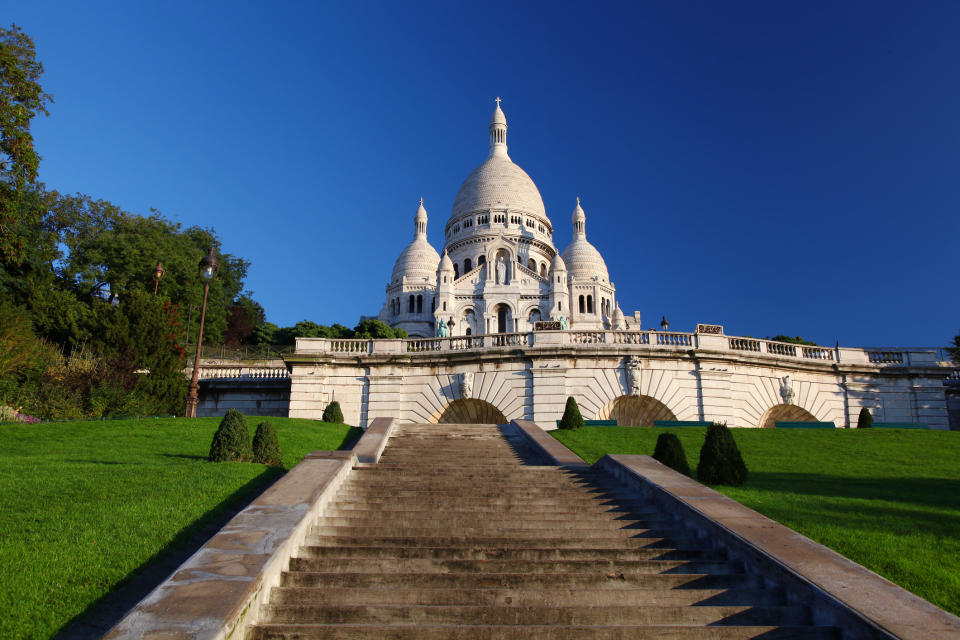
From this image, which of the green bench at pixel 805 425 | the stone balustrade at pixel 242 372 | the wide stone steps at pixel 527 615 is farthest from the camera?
the stone balustrade at pixel 242 372

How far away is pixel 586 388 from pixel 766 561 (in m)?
17.4

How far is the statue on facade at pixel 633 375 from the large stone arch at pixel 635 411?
0.46m

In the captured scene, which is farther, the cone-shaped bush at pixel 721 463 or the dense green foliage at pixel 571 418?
the dense green foliage at pixel 571 418

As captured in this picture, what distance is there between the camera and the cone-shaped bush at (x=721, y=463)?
42.1 feet

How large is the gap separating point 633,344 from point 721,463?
40.2ft

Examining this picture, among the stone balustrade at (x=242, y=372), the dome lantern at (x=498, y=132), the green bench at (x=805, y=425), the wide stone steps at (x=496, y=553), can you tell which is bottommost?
the wide stone steps at (x=496, y=553)

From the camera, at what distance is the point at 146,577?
7.27 metres

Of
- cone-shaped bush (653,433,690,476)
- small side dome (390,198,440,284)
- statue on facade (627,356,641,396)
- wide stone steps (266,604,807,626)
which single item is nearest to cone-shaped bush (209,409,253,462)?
wide stone steps (266,604,807,626)

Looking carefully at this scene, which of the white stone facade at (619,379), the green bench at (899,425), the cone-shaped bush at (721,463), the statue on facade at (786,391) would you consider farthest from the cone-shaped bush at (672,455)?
the green bench at (899,425)

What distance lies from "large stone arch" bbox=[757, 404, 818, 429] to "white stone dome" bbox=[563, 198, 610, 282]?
62.7 m

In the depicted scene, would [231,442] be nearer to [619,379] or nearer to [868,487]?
[868,487]

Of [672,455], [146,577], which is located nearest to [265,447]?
[146,577]

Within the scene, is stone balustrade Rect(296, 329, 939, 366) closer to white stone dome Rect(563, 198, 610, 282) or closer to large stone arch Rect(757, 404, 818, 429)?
large stone arch Rect(757, 404, 818, 429)

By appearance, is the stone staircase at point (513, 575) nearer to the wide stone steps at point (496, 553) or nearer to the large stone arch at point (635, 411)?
the wide stone steps at point (496, 553)
